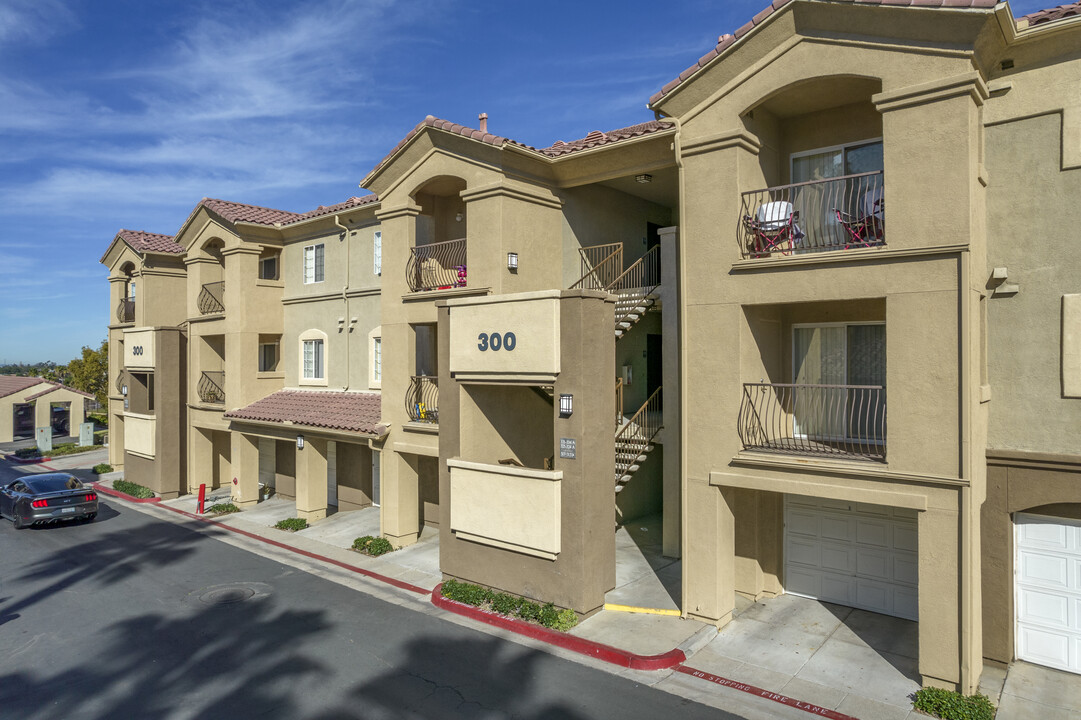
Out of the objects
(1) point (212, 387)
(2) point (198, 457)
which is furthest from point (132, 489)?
(1) point (212, 387)

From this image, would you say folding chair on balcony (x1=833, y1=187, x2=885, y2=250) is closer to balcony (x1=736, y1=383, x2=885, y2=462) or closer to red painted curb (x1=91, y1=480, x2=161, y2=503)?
balcony (x1=736, y1=383, x2=885, y2=462)

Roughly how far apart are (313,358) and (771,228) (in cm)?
1659

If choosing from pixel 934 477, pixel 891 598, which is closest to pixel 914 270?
pixel 934 477

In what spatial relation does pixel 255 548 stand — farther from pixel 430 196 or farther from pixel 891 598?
pixel 891 598

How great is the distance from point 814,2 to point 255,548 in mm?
17960

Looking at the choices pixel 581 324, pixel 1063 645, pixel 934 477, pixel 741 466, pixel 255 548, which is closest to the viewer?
pixel 934 477

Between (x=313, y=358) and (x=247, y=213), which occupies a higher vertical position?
(x=247, y=213)

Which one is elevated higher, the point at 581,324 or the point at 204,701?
the point at 581,324

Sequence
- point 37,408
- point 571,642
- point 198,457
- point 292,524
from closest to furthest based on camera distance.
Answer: point 571,642 < point 292,524 < point 198,457 < point 37,408

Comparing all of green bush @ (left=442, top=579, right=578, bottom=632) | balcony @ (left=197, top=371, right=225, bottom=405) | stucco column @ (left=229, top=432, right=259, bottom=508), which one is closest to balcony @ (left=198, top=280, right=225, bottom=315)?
balcony @ (left=197, top=371, right=225, bottom=405)

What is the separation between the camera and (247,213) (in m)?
23.4

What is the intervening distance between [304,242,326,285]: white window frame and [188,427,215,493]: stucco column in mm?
7887

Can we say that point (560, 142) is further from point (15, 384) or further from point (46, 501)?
point (15, 384)

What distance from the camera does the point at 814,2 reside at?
33.9ft
